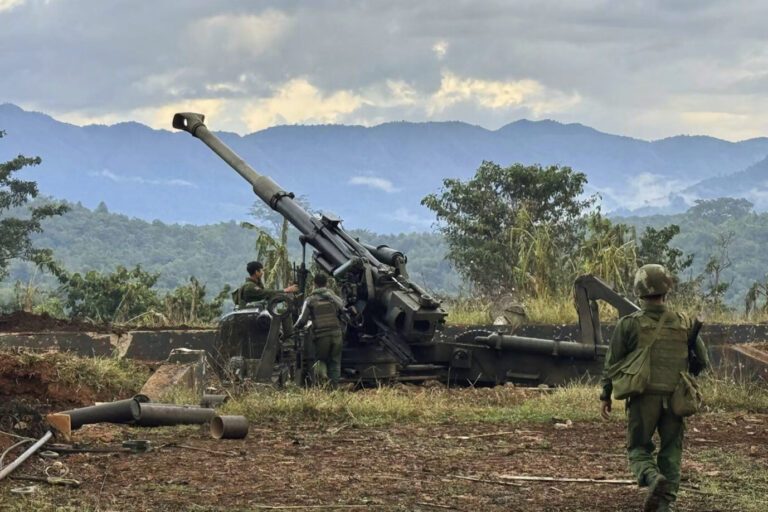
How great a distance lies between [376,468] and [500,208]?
2401 centimetres

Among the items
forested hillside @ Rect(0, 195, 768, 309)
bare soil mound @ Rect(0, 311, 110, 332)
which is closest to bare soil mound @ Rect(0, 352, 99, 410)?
bare soil mound @ Rect(0, 311, 110, 332)

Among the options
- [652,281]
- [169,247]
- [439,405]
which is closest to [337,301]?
[439,405]

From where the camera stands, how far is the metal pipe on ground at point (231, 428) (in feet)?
33.5

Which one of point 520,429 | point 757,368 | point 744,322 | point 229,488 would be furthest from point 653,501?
point 744,322

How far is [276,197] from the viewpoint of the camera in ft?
54.7

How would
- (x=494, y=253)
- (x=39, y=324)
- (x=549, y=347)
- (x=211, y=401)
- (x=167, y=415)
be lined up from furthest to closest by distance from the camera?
(x=494, y=253) < (x=39, y=324) < (x=549, y=347) < (x=211, y=401) < (x=167, y=415)

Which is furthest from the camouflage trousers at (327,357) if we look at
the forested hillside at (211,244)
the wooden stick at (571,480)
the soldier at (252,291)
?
the forested hillside at (211,244)

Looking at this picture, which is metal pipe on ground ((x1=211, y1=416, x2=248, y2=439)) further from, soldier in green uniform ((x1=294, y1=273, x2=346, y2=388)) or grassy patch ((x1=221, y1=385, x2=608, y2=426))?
soldier in green uniform ((x1=294, y1=273, x2=346, y2=388))

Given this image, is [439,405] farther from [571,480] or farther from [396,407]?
[571,480]

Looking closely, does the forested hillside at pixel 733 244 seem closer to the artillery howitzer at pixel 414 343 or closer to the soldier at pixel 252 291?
the soldier at pixel 252 291

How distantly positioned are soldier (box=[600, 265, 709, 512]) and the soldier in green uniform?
627 cm

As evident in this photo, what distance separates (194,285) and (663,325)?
17.5m

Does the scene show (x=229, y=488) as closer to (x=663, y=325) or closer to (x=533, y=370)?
(x=663, y=325)

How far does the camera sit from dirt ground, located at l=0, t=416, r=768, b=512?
7844mm
